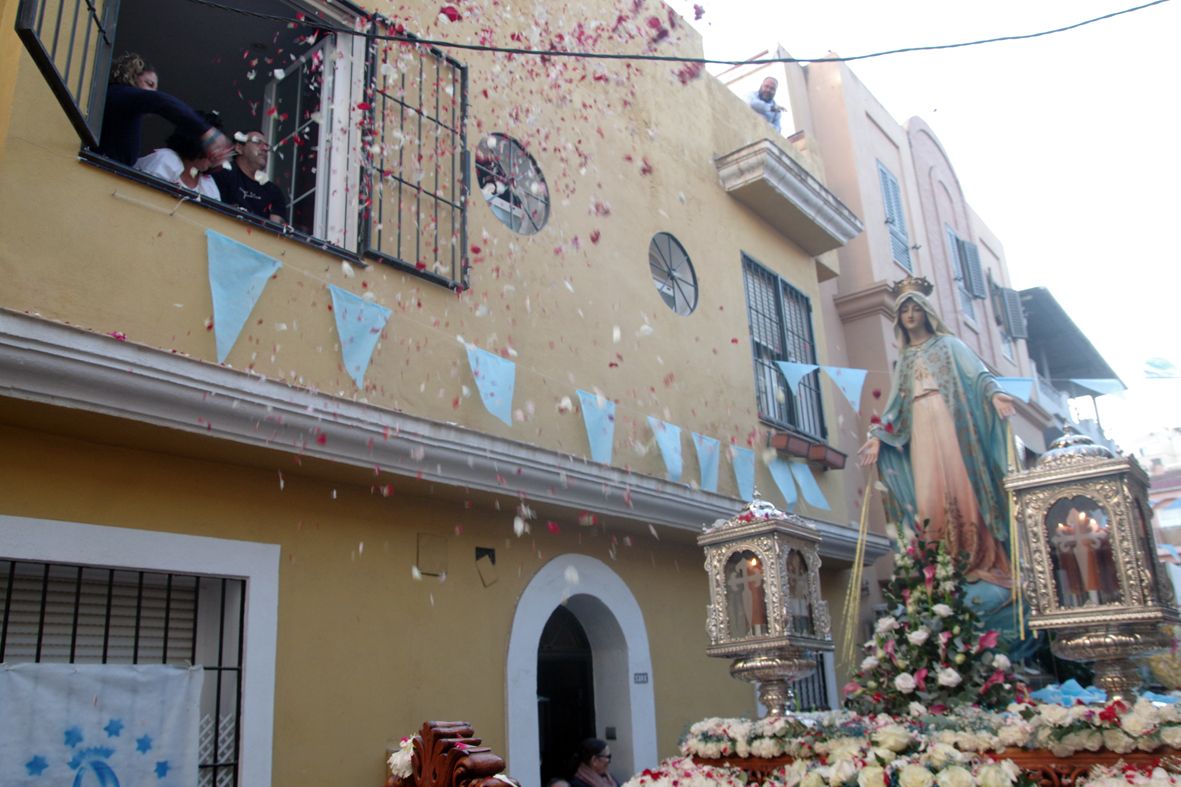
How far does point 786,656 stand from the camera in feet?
19.4

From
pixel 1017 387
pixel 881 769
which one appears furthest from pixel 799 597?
pixel 1017 387

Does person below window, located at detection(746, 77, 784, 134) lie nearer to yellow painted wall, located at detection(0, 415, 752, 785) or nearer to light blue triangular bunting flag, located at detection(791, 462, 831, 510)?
light blue triangular bunting flag, located at detection(791, 462, 831, 510)

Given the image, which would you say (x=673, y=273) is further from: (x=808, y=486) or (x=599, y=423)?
(x=808, y=486)

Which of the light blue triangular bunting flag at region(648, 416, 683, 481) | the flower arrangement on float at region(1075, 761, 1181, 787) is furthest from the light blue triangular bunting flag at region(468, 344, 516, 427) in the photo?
the flower arrangement on float at region(1075, 761, 1181, 787)

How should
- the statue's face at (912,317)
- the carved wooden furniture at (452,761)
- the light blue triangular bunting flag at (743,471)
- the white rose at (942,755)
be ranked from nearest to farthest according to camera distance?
1. the carved wooden furniture at (452,761)
2. the white rose at (942,755)
3. the statue's face at (912,317)
4. the light blue triangular bunting flag at (743,471)

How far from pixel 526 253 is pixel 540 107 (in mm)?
1393

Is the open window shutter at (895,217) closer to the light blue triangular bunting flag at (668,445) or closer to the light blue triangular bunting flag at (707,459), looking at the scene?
the light blue triangular bunting flag at (707,459)

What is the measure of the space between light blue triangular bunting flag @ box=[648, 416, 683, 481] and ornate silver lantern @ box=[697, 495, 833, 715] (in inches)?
72.2

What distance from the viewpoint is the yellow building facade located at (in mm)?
4988

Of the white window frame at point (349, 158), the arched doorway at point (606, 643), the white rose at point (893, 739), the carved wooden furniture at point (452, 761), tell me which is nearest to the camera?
the carved wooden furniture at point (452, 761)

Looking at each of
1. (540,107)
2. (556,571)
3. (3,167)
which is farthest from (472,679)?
(540,107)

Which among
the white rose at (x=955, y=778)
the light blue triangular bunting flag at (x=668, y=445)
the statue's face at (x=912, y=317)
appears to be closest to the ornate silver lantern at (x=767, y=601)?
the white rose at (x=955, y=778)

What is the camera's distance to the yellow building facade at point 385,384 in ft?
16.4

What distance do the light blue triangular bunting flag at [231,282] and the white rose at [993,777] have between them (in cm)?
407
